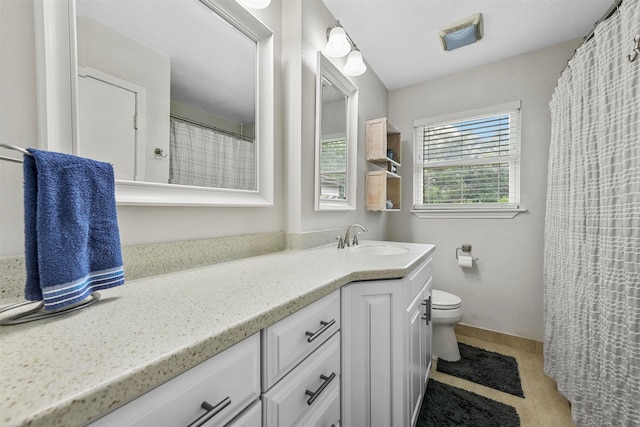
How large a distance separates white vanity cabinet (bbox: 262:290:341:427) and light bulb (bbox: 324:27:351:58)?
137 centimetres

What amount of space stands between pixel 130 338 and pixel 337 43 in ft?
5.38

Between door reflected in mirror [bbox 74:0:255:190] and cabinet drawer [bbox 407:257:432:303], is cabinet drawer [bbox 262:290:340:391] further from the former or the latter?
door reflected in mirror [bbox 74:0:255:190]

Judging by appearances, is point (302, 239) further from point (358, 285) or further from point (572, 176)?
point (572, 176)

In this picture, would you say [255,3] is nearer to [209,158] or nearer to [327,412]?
[209,158]

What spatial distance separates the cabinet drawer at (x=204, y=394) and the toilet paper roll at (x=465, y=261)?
6.95ft

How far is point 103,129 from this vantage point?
2.48 ft

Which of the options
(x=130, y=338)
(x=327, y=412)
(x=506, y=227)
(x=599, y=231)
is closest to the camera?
(x=130, y=338)

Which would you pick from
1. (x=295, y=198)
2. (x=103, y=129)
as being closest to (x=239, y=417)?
(x=103, y=129)

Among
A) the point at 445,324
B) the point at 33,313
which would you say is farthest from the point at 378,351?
the point at 445,324

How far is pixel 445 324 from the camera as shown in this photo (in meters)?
1.85

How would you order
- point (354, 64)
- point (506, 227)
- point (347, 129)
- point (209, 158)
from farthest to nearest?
1. point (506, 227)
2. point (347, 129)
3. point (354, 64)
4. point (209, 158)

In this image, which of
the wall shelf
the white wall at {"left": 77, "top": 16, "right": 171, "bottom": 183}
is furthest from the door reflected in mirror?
the wall shelf

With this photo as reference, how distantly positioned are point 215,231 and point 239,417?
0.70m

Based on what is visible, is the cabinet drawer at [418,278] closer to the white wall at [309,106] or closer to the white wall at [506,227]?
the white wall at [309,106]
